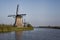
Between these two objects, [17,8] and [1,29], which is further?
[17,8]

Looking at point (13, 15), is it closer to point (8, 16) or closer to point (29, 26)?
point (8, 16)

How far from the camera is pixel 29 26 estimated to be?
7538 cm

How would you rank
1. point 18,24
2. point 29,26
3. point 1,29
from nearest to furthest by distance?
point 1,29
point 18,24
point 29,26

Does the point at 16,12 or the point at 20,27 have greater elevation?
the point at 16,12

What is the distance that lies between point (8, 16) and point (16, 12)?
130 inches

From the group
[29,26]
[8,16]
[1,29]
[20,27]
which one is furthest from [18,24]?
[1,29]

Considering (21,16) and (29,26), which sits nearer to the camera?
(21,16)

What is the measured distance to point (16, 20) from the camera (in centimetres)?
6400

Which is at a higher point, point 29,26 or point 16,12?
point 16,12

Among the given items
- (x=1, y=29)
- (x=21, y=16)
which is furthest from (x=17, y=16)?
(x=1, y=29)

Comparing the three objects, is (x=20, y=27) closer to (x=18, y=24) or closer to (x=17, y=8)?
(x=18, y=24)

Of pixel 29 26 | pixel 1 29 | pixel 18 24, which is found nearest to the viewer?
pixel 1 29

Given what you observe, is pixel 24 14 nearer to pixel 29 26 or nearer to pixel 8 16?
pixel 8 16

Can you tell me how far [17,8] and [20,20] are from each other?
492 centimetres
